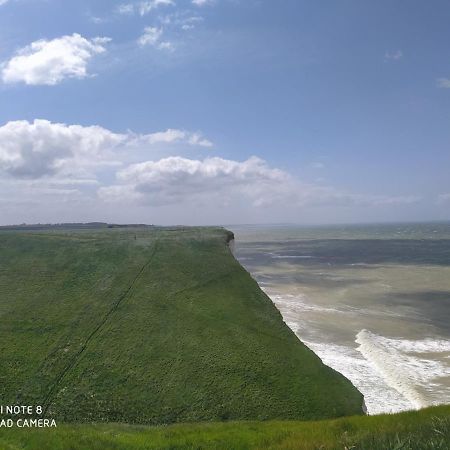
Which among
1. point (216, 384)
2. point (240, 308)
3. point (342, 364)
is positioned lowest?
point (342, 364)

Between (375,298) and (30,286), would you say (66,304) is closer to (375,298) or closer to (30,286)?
(30,286)

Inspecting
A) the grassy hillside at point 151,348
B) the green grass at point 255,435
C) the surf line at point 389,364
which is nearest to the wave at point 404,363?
the surf line at point 389,364

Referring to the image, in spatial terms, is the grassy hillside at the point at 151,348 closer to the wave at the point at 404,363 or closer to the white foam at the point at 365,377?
the white foam at the point at 365,377

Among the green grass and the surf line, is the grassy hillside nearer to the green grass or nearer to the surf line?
the green grass

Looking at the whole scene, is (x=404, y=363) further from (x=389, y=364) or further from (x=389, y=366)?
(x=389, y=366)

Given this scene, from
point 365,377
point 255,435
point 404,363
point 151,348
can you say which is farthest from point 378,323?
point 255,435

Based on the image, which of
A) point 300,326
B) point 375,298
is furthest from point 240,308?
point 375,298

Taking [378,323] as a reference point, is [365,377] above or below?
below

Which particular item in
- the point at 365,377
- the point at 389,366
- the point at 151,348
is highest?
the point at 151,348
